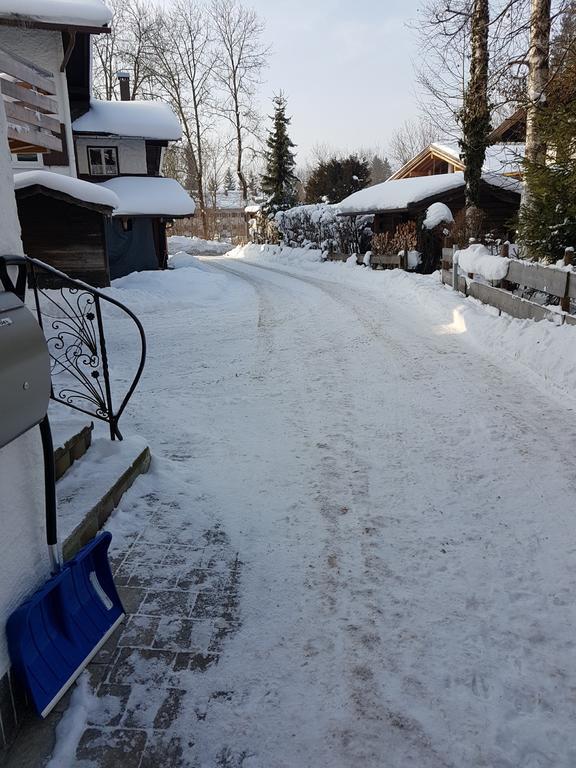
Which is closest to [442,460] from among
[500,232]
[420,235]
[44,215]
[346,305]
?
[346,305]

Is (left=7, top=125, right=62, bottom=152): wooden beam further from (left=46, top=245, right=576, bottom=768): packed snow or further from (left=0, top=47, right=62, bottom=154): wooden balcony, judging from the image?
(left=46, top=245, right=576, bottom=768): packed snow

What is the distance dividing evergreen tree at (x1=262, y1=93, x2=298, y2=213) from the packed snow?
2870 centimetres

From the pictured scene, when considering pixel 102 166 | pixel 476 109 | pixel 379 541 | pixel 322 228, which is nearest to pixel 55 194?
pixel 379 541

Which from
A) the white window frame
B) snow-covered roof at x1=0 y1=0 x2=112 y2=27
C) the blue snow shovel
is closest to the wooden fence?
the blue snow shovel

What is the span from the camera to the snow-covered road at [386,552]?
2209mm

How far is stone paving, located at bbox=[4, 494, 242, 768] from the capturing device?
6.91ft

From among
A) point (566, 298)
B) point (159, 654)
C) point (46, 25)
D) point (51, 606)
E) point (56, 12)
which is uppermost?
point (56, 12)

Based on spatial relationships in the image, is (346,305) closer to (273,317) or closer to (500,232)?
(273,317)

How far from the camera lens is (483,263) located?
1048 cm

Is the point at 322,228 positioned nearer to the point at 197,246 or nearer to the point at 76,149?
the point at 76,149

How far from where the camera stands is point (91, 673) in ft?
8.00

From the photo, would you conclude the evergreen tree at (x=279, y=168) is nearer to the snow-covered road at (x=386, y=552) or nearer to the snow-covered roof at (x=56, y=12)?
the snow-covered roof at (x=56, y=12)

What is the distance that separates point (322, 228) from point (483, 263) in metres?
16.5

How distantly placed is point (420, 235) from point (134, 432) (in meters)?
15.8
